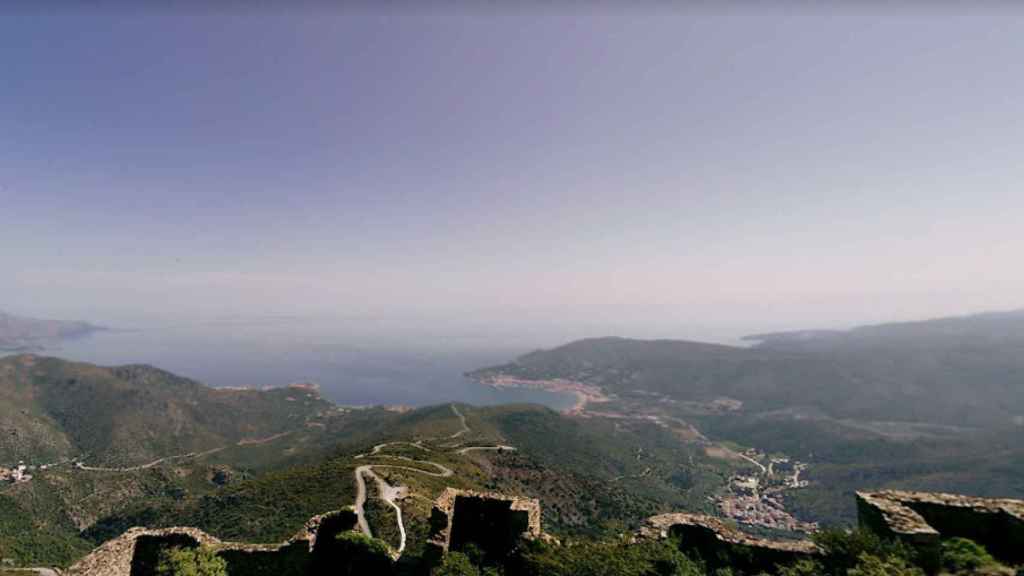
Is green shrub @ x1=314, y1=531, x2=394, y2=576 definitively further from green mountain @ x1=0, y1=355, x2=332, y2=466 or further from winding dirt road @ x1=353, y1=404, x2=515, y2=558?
green mountain @ x1=0, y1=355, x2=332, y2=466

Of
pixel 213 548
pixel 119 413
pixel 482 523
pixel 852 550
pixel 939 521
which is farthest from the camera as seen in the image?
pixel 119 413

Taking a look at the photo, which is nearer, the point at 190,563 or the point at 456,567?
the point at 456,567

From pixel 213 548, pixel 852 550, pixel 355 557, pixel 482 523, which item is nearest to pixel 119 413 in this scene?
pixel 213 548

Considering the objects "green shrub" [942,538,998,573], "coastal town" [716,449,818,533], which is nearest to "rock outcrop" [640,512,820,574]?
"green shrub" [942,538,998,573]

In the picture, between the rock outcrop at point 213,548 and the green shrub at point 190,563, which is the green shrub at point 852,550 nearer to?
the rock outcrop at point 213,548

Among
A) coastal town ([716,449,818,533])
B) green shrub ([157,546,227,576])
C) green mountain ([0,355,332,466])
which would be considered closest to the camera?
green shrub ([157,546,227,576])

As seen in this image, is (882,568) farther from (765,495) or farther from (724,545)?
(765,495)

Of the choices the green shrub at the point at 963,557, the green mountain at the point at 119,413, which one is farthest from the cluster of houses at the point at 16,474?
the green shrub at the point at 963,557
